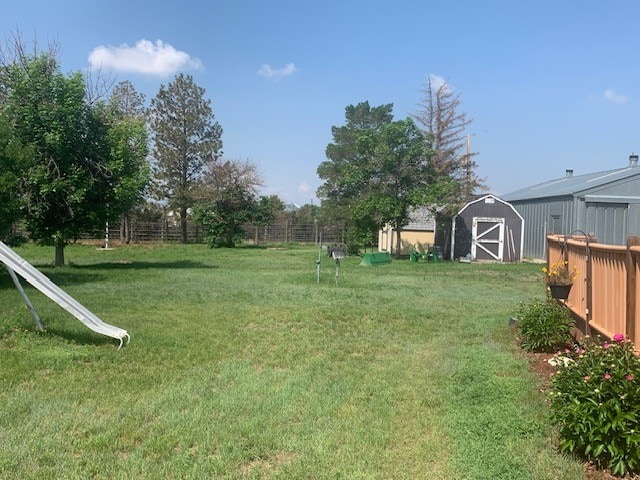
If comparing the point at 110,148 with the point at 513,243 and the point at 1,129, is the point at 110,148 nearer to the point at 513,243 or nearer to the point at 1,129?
the point at 1,129

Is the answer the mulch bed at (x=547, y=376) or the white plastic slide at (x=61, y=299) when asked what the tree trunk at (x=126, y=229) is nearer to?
the white plastic slide at (x=61, y=299)

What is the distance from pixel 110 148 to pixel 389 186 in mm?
11881

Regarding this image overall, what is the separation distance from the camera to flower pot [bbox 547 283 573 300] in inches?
247

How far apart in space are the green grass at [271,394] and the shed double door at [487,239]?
14.4 m

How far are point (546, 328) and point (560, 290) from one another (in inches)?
20.7

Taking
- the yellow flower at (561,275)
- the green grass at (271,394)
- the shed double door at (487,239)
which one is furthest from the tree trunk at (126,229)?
the yellow flower at (561,275)

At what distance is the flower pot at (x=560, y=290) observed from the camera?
6.28 m

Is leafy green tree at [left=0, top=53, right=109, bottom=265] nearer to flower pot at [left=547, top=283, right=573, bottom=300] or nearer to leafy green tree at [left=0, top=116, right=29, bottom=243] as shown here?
leafy green tree at [left=0, top=116, right=29, bottom=243]

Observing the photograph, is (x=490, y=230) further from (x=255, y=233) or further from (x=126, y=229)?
(x=126, y=229)

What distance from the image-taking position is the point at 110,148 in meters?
16.4

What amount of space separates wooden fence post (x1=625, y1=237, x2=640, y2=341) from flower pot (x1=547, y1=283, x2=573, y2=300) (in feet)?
6.89

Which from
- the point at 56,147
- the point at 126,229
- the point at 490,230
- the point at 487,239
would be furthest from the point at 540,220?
the point at 126,229

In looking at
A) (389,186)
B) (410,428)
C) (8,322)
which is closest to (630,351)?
(410,428)

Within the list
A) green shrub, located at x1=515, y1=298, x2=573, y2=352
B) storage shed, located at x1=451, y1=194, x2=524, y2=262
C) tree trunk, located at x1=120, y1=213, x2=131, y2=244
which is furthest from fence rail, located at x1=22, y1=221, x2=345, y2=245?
green shrub, located at x1=515, y1=298, x2=573, y2=352
